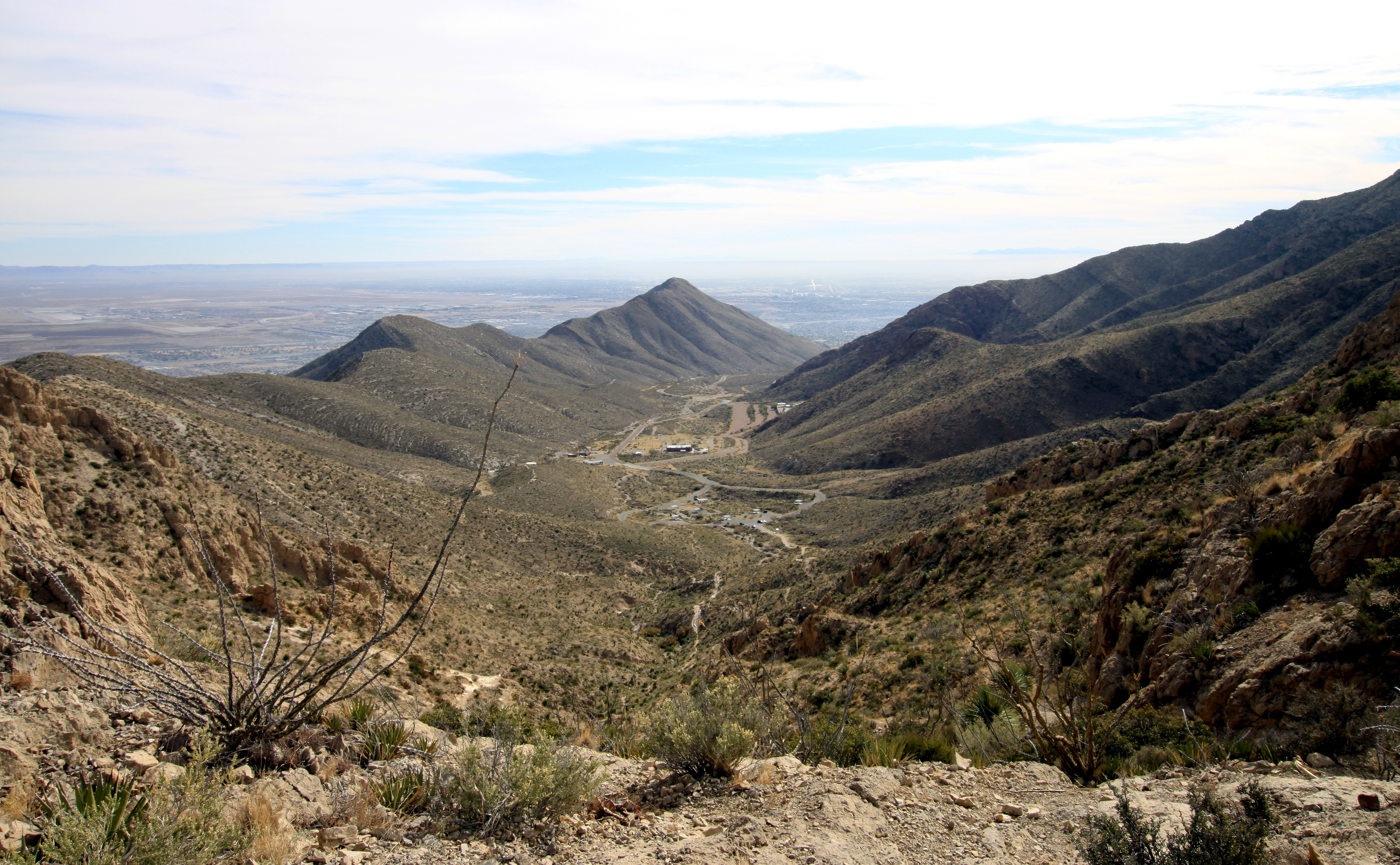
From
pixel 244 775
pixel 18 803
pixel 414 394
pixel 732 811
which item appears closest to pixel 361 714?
pixel 244 775

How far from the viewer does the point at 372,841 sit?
5254 mm

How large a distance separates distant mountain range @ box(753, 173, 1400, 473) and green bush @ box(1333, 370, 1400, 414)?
44224mm

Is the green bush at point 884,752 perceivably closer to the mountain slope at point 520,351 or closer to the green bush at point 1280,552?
the green bush at point 1280,552

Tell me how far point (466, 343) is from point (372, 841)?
143 meters

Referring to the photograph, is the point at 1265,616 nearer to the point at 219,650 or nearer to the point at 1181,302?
the point at 219,650

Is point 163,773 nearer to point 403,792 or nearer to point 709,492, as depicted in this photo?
point 403,792

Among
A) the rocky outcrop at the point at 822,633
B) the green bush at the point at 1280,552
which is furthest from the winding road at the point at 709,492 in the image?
the green bush at the point at 1280,552

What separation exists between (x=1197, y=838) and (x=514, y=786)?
5.30 meters

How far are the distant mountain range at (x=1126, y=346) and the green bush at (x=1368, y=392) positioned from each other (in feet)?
145

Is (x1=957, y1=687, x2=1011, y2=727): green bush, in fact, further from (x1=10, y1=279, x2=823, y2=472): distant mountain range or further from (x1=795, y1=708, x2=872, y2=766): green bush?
(x1=10, y1=279, x2=823, y2=472): distant mountain range

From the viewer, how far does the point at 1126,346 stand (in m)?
70.6

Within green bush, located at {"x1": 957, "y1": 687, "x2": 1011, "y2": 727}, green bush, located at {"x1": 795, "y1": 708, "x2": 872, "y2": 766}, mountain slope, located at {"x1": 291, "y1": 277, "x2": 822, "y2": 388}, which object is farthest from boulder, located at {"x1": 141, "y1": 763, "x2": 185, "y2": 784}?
mountain slope, located at {"x1": 291, "y1": 277, "x2": 822, "y2": 388}

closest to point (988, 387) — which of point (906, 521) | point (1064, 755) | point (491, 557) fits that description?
point (906, 521)

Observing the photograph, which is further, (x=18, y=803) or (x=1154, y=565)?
(x=1154, y=565)
